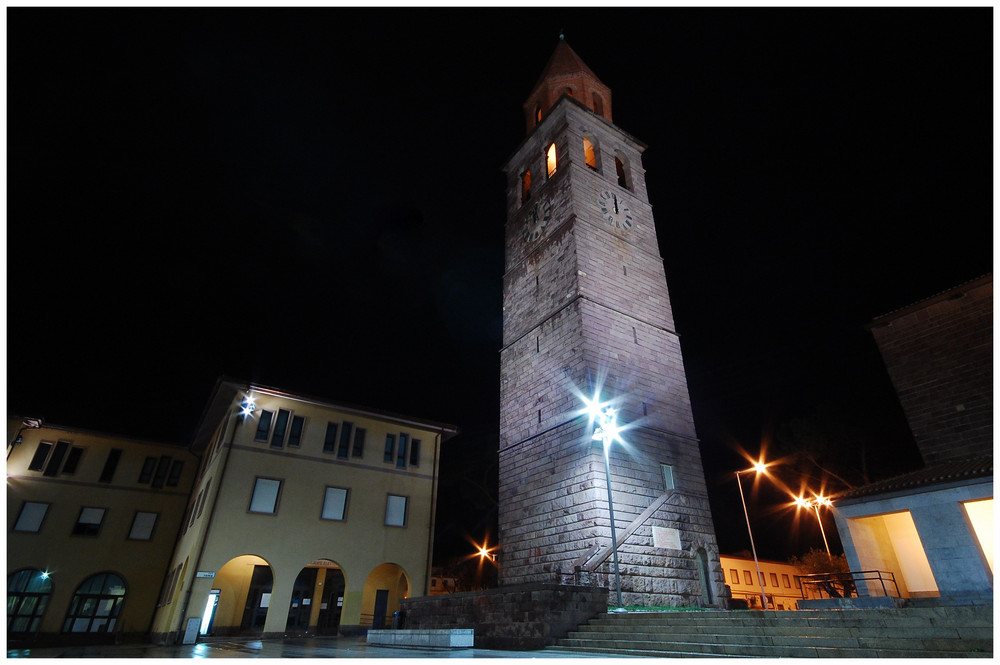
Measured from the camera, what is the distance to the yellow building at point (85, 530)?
2027 centimetres

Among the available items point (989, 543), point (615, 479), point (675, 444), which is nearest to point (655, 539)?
point (615, 479)

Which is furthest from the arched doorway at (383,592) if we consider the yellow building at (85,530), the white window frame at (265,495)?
the yellow building at (85,530)

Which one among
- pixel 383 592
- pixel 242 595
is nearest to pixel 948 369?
pixel 383 592

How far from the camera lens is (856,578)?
1480cm

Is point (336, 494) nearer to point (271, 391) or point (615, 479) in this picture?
point (271, 391)

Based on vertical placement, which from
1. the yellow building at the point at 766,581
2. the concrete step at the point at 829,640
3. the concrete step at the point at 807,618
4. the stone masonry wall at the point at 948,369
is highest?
the stone masonry wall at the point at 948,369

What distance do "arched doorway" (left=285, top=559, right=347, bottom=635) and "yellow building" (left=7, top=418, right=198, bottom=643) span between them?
6270 millimetres

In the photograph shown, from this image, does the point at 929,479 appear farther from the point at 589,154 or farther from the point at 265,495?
the point at 265,495

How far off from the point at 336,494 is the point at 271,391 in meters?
4.84

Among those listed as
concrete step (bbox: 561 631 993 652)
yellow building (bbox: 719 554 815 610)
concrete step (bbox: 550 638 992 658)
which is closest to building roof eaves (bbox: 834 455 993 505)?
concrete step (bbox: 561 631 993 652)

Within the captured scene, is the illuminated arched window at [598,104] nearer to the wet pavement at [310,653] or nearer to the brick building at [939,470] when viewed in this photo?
the brick building at [939,470]

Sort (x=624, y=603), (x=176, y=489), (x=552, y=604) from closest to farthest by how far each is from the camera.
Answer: (x=552, y=604) < (x=624, y=603) < (x=176, y=489)

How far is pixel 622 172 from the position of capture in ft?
81.6

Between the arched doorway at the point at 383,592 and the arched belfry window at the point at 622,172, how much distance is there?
19850 millimetres
